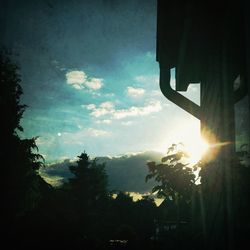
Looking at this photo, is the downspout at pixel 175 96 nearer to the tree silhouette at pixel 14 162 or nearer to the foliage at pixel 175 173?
the foliage at pixel 175 173

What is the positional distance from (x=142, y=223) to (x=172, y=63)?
89.9 feet

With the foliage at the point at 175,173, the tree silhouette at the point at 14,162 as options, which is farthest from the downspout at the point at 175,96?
the tree silhouette at the point at 14,162

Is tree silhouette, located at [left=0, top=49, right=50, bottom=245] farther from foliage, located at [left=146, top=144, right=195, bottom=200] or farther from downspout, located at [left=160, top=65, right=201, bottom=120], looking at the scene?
downspout, located at [left=160, top=65, right=201, bottom=120]

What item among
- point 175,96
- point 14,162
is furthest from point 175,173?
point 14,162

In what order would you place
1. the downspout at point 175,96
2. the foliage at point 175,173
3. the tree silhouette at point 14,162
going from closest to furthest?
the downspout at point 175,96
the foliage at point 175,173
the tree silhouette at point 14,162

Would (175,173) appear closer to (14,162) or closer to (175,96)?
(175,96)

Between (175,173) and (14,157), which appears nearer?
(175,173)

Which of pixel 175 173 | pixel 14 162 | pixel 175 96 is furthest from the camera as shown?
pixel 14 162

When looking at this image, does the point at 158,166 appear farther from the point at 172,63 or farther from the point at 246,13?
the point at 246,13

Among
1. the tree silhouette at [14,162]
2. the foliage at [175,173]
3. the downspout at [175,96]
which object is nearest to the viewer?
the downspout at [175,96]

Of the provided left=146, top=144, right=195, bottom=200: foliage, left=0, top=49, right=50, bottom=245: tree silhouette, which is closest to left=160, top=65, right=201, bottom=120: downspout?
left=146, top=144, right=195, bottom=200: foliage

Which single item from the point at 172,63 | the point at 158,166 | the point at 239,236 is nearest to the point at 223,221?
the point at 239,236

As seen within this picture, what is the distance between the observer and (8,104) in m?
18.8

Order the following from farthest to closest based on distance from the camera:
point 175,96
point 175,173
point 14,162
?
point 14,162, point 175,173, point 175,96
